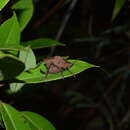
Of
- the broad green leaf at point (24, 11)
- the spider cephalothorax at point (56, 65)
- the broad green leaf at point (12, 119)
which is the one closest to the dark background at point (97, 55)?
the broad green leaf at point (24, 11)

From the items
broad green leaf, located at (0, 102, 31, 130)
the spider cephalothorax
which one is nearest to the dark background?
the spider cephalothorax

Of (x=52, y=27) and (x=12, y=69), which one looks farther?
(x=52, y=27)

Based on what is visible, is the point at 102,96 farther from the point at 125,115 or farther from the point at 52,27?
the point at 52,27

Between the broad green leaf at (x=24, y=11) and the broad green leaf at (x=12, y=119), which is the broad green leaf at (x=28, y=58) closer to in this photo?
the broad green leaf at (x=12, y=119)

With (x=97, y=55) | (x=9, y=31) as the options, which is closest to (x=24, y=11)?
(x=9, y=31)

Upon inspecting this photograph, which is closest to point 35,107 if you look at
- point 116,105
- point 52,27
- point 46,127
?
point 46,127

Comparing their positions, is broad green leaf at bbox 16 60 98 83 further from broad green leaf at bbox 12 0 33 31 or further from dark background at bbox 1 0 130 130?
dark background at bbox 1 0 130 130
